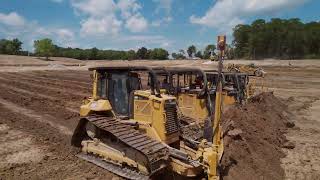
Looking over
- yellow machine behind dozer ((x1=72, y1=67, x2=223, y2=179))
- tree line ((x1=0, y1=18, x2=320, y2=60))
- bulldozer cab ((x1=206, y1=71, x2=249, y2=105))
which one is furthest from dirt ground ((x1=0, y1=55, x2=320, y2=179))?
tree line ((x1=0, y1=18, x2=320, y2=60))

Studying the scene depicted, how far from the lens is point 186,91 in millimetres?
15883

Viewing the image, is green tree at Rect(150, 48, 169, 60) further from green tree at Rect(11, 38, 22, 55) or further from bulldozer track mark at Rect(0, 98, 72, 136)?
bulldozer track mark at Rect(0, 98, 72, 136)

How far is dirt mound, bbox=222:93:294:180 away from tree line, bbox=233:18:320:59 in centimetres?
7058

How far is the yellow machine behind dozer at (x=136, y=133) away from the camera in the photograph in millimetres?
7945

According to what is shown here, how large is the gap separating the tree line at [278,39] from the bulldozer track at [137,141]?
254ft

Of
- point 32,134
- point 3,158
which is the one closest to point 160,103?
point 3,158

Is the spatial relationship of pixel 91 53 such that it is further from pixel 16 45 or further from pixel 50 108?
pixel 50 108

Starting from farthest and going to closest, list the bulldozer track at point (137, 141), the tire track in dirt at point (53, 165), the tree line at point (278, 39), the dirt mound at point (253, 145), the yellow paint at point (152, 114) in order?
the tree line at point (278, 39) → the dirt mound at point (253, 145) → the tire track in dirt at point (53, 165) → the yellow paint at point (152, 114) → the bulldozer track at point (137, 141)

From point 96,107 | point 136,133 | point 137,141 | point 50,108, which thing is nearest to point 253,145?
point 136,133

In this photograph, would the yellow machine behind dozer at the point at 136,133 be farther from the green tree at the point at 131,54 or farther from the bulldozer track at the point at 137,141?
the green tree at the point at 131,54

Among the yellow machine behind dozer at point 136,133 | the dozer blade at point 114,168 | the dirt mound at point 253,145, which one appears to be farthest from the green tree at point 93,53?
the dozer blade at point 114,168

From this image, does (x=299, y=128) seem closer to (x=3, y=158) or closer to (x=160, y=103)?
(x=160, y=103)

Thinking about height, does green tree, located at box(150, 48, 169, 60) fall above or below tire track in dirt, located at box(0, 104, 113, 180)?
above

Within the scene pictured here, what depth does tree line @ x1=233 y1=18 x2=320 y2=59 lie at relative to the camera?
84938 mm
